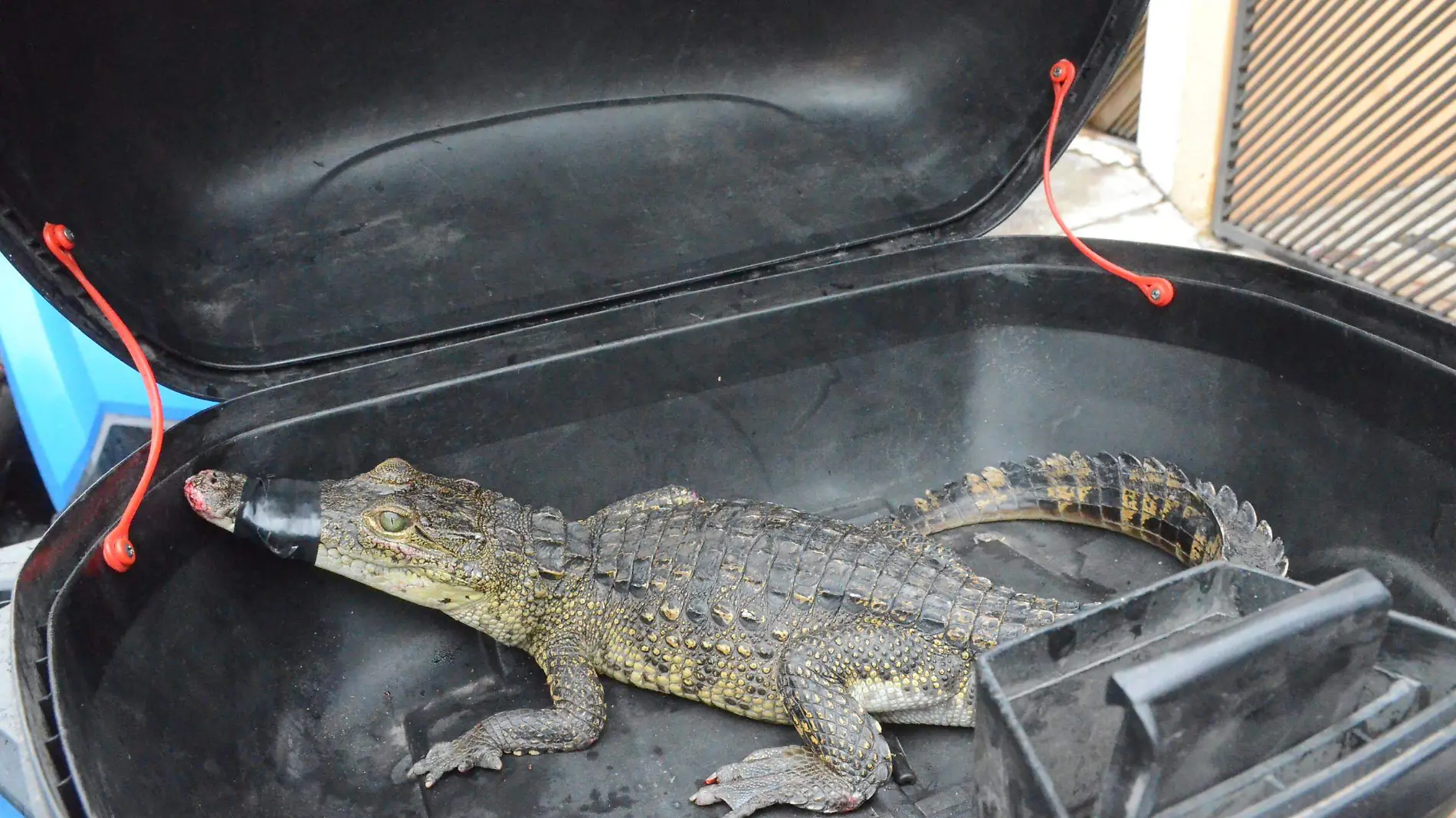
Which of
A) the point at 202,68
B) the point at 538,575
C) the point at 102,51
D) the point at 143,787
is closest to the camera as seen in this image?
the point at 143,787

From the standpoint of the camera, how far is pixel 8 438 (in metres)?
2.53

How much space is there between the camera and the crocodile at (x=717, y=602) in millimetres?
1667

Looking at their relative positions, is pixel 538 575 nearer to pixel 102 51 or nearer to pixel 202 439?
pixel 202 439

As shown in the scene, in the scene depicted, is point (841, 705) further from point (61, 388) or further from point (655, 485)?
point (61, 388)

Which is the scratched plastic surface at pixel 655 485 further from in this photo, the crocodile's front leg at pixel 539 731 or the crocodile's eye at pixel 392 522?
the crocodile's eye at pixel 392 522

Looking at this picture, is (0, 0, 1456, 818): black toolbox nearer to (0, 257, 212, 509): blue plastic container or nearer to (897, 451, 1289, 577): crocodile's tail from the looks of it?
(897, 451, 1289, 577): crocodile's tail

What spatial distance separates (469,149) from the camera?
1929 mm

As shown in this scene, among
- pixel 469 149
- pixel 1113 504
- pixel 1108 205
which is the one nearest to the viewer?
pixel 469 149

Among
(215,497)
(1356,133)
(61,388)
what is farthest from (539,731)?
(1356,133)

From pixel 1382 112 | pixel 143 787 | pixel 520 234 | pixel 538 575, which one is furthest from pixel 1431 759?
pixel 1382 112

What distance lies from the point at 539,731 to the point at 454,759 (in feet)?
0.47

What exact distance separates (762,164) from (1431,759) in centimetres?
153

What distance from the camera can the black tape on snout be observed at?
161 centimetres

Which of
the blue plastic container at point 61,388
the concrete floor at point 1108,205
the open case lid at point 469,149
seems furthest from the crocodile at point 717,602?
the concrete floor at point 1108,205
